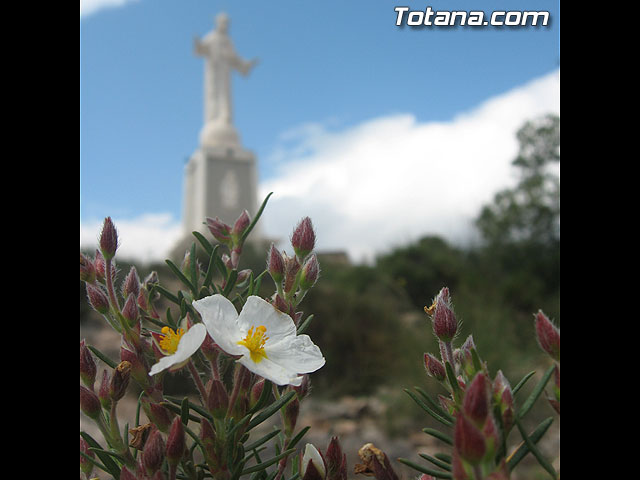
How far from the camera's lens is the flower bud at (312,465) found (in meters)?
0.62

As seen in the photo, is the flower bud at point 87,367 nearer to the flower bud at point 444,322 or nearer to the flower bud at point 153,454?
the flower bud at point 153,454

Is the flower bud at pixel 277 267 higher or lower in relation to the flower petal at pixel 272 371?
higher

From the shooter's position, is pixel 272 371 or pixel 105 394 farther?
pixel 105 394

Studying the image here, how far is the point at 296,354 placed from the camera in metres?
0.67

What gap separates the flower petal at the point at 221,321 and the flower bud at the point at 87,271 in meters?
0.29

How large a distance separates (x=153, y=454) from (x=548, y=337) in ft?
1.42

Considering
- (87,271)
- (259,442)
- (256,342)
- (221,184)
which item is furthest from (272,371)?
(221,184)

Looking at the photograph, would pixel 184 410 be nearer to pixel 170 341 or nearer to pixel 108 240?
pixel 170 341

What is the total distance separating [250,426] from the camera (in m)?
0.68

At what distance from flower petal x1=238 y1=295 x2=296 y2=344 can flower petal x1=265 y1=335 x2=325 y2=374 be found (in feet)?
0.04

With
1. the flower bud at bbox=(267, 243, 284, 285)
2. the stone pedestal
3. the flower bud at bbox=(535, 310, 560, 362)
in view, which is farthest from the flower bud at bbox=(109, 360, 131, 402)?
the stone pedestal

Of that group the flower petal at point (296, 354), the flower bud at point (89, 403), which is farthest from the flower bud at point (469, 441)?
the flower bud at point (89, 403)
